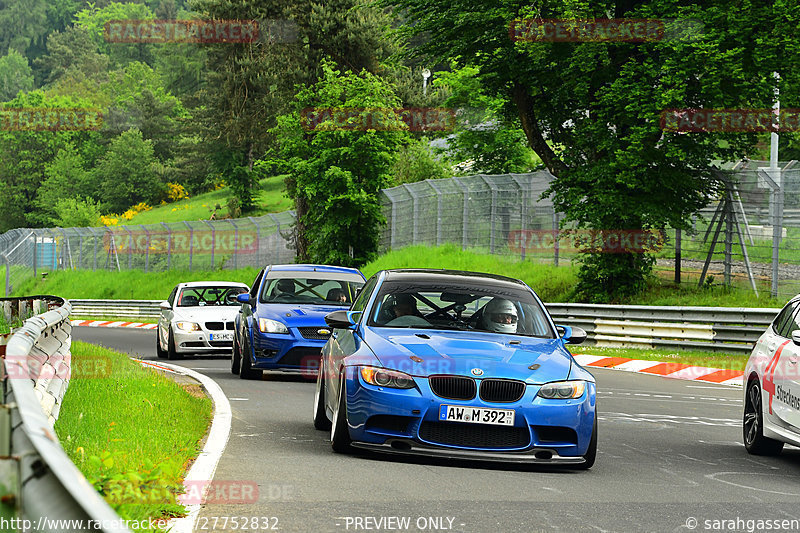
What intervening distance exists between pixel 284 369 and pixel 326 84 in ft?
101

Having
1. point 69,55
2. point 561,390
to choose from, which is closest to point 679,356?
point 561,390

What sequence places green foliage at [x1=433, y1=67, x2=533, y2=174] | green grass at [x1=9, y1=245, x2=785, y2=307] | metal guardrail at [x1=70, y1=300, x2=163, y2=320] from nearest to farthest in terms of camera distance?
green grass at [x1=9, y1=245, x2=785, y2=307]
green foliage at [x1=433, y1=67, x2=533, y2=174]
metal guardrail at [x1=70, y1=300, x2=163, y2=320]

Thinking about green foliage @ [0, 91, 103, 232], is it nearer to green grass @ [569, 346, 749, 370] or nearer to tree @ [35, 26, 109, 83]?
tree @ [35, 26, 109, 83]


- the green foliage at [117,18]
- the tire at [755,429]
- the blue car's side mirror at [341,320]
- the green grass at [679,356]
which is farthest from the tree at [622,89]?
the green foliage at [117,18]

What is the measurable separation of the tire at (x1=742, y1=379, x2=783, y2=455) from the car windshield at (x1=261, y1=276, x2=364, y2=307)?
7638 mm

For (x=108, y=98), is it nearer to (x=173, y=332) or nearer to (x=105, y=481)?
(x=173, y=332)

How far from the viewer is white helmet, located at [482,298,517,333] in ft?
32.9

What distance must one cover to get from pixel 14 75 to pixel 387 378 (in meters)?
175

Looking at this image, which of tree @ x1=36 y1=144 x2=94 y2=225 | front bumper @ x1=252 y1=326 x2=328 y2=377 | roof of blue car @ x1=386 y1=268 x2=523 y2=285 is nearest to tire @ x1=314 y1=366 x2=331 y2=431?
roof of blue car @ x1=386 y1=268 x2=523 y2=285

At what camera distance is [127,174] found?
120m

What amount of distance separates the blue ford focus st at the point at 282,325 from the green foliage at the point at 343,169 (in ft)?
81.3

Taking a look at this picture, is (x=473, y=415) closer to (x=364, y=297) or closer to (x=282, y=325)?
(x=364, y=297)

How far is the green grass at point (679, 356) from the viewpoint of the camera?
21.2 metres
